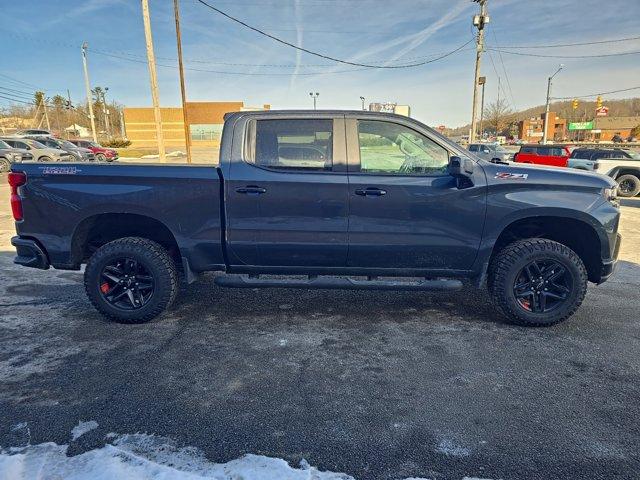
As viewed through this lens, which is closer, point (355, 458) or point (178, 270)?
point (355, 458)

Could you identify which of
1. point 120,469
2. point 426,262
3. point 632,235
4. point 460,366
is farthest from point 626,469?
point 632,235

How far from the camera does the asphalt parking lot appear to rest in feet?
7.82

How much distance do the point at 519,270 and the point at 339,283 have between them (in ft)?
5.44

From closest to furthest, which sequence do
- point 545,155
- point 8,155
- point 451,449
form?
point 451,449, point 545,155, point 8,155

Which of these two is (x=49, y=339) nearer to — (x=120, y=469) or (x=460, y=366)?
(x=120, y=469)

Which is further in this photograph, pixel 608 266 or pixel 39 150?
pixel 39 150

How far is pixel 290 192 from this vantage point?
12.4 feet

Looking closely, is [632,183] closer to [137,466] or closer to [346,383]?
[346,383]

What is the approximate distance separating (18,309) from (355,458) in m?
4.01

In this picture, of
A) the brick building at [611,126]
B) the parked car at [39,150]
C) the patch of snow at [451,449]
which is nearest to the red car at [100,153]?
the parked car at [39,150]

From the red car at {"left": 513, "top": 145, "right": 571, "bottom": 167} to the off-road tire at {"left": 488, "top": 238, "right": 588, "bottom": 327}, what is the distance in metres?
15.7

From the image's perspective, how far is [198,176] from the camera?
12.5 ft

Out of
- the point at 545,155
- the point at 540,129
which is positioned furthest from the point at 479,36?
the point at 540,129

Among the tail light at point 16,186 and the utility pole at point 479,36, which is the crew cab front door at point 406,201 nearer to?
the tail light at point 16,186
